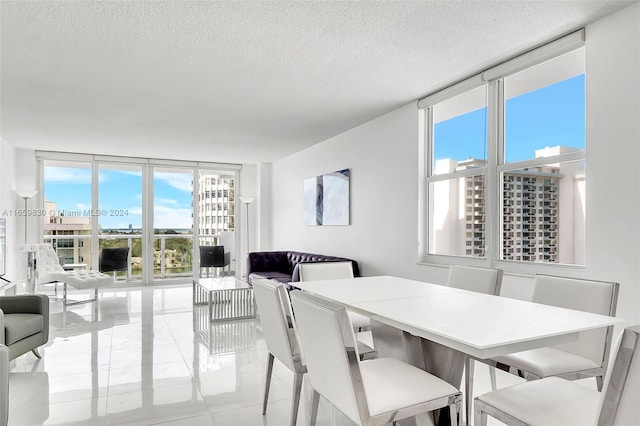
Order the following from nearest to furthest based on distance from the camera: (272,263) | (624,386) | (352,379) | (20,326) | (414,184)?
1. (624,386)
2. (352,379)
3. (20,326)
4. (414,184)
5. (272,263)

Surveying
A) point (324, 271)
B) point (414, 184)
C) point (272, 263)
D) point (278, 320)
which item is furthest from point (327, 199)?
point (278, 320)

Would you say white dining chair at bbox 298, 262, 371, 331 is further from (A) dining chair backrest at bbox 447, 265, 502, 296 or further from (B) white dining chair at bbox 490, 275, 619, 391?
(B) white dining chair at bbox 490, 275, 619, 391

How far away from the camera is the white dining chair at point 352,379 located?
154cm

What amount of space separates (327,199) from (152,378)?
3.92 meters

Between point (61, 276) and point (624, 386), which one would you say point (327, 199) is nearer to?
point (61, 276)

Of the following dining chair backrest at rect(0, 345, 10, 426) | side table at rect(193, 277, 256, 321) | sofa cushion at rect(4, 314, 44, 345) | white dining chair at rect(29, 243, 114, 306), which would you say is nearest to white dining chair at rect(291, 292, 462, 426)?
dining chair backrest at rect(0, 345, 10, 426)

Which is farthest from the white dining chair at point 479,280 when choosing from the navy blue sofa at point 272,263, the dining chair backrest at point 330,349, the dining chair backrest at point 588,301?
the navy blue sofa at point 272,263

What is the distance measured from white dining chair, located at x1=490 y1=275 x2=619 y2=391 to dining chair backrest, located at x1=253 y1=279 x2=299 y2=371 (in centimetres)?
114

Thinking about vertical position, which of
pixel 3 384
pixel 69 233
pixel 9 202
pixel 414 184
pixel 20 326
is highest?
pixel 414 184

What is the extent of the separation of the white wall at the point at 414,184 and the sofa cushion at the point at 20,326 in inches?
143

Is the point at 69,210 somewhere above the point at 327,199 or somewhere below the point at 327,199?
below

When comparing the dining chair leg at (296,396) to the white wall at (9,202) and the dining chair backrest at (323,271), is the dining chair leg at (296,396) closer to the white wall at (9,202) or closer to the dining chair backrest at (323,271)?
the dining chair backrest at (323,271)

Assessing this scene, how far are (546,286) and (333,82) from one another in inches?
102

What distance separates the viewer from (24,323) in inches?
134
